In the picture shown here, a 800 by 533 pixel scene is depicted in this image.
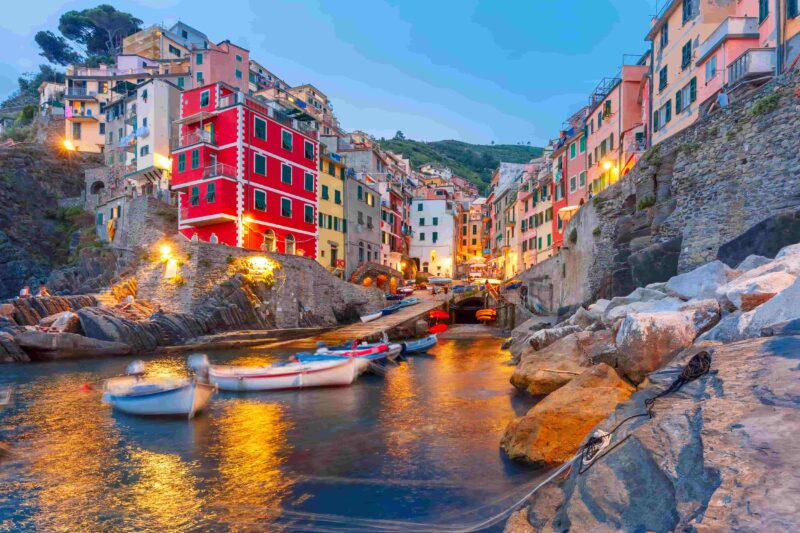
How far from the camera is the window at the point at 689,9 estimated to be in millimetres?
30031

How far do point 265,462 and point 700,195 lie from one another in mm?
18607

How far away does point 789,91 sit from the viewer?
1571cm

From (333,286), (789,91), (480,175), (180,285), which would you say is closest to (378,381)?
(789,91)

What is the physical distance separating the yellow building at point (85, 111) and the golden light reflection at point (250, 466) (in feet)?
243

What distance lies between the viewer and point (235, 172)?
40969 millimetres

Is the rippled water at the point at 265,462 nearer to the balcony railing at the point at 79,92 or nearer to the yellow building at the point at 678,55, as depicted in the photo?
the yellow building at the point at 678,55

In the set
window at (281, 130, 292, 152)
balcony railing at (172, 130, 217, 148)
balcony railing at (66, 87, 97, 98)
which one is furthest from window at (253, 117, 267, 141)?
balcony railing at (66, 87, 97, 98)

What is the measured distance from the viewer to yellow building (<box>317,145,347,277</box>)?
5297 centimetres

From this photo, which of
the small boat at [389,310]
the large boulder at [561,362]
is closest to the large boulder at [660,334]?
the large boulder at [561,362]

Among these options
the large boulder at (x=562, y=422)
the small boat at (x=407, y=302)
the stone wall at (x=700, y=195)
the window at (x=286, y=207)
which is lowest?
the large boulder at (x=562, y=422)

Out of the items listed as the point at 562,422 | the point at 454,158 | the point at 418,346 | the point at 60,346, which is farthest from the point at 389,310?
the point at 454,158

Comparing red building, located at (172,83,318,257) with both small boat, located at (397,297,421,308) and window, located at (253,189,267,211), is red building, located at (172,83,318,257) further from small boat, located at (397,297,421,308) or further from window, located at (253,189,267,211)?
small boat, located at (397,297,421,308)

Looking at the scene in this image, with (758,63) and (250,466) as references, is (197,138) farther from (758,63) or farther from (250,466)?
(758,63)

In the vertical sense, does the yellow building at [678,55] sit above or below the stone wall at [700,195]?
above
